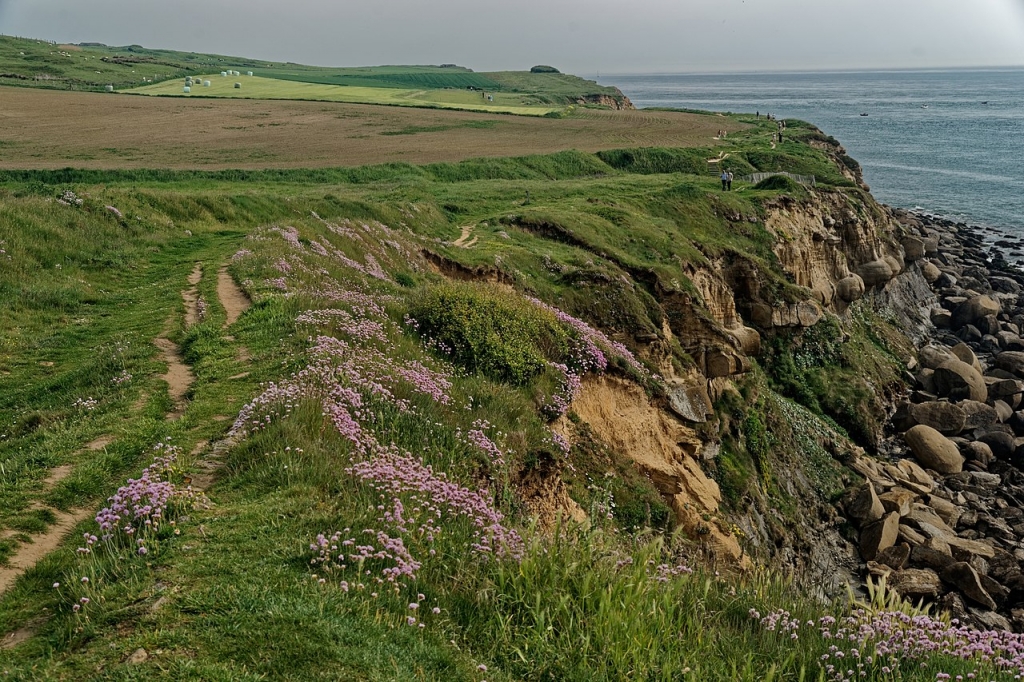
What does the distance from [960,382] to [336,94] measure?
112388mm

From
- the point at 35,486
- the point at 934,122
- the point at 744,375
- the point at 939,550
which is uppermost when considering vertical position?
the point at 934,122

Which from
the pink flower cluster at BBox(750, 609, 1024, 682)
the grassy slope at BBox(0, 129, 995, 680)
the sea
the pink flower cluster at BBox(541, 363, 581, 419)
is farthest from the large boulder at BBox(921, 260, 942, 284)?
the pink flower cluster at BBox(750, 609, 1024, 682)

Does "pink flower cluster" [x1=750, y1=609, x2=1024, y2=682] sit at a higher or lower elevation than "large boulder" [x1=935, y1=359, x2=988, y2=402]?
higher

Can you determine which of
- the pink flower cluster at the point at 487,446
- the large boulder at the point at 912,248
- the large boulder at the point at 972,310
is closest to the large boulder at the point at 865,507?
the pink flower cluster at the point at 487,446

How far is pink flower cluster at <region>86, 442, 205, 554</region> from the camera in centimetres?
670

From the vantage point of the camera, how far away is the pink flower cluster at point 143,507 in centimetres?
670

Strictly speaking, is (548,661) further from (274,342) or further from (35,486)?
(274,342)

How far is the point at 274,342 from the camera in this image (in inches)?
476

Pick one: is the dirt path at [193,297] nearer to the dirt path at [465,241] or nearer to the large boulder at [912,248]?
the dirt path at [465,241]

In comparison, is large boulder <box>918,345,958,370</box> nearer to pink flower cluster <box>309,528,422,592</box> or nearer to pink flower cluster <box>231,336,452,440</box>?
pink flower cluster <box>231,336,452,440</box>

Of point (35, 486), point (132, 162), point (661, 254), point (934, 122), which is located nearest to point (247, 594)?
point (35, 486)

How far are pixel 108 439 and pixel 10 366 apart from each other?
505cm

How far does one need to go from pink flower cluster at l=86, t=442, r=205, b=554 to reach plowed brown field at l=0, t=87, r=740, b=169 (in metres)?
43.0

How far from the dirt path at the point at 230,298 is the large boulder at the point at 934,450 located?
25513mm
